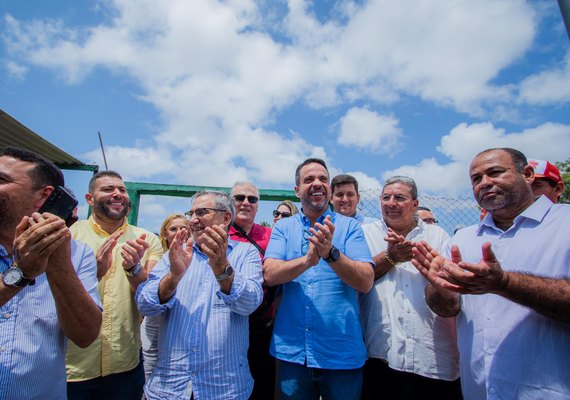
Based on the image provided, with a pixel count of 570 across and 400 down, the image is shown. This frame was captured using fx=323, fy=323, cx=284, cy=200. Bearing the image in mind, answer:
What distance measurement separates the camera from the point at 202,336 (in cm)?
221

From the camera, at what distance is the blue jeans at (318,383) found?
230cm

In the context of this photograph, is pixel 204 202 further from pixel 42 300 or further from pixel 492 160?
pixel 492 160

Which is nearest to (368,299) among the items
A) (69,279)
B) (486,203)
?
(486,203)

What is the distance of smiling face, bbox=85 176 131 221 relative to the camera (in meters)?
3.14

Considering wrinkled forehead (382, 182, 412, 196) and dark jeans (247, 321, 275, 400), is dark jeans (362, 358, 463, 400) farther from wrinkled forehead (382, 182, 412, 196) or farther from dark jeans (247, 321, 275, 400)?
wrinkled forehead (382, 182, 412, 196)

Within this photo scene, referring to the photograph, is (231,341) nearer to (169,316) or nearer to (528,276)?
(169,316)

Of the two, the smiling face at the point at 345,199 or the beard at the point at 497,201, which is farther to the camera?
the smiling face at the point at 345,199

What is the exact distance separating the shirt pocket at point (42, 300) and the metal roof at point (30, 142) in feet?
14.4

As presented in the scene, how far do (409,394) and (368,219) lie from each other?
2.17 meters

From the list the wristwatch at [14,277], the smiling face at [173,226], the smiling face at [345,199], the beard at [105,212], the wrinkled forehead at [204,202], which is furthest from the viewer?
the smiling face at [173,226]

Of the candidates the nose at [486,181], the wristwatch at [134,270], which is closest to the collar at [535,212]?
the nose at [486,181]

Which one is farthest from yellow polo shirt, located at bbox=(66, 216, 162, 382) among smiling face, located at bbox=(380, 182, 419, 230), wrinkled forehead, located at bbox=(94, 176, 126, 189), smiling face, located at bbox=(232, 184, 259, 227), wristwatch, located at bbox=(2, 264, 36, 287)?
smiling face, located at bbox=(380, 182, 419, 230)

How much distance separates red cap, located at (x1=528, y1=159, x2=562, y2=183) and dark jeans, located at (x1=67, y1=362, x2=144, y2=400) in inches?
159

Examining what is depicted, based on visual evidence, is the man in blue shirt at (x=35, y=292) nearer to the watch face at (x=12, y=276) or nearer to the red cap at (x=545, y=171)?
the watch face at (x=12, y=276)
